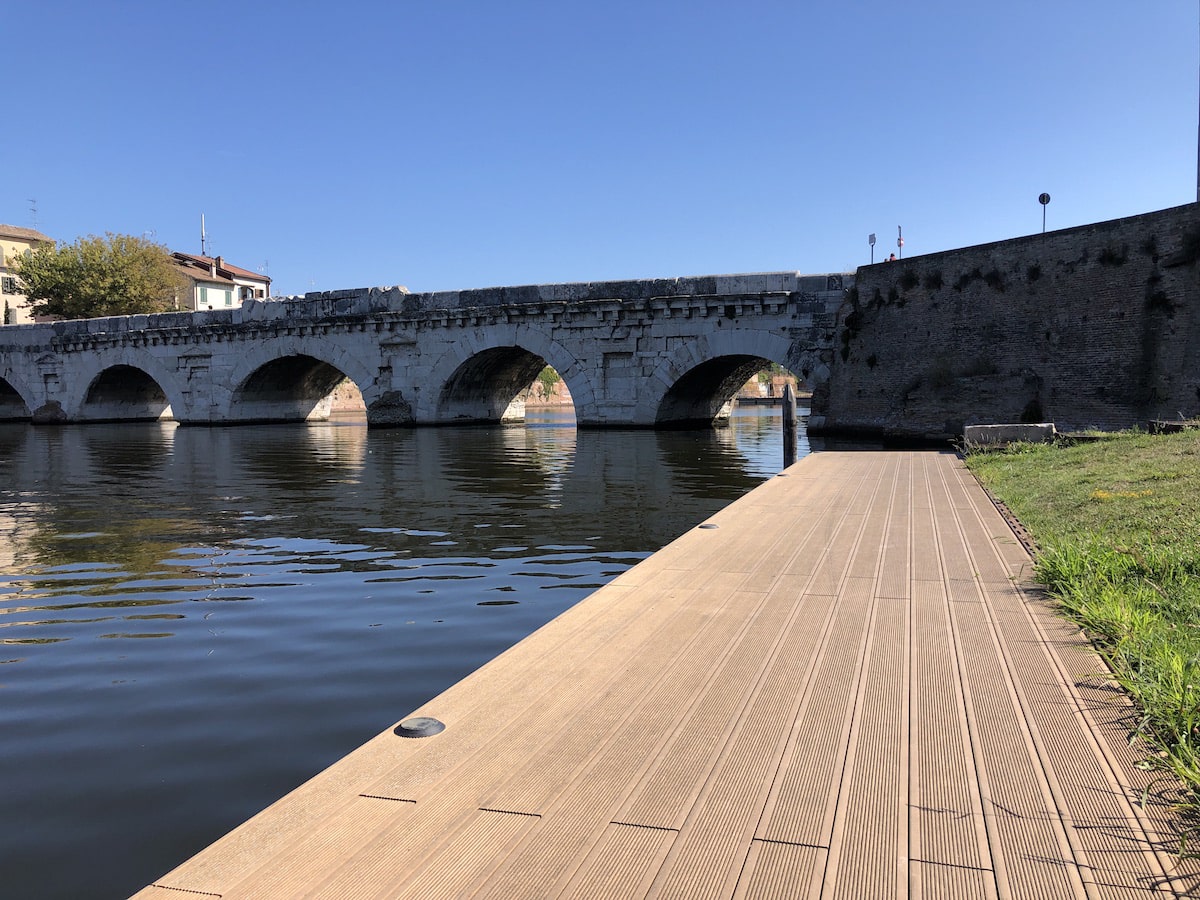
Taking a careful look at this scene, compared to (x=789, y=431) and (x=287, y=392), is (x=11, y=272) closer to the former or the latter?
(x=287, y=392)

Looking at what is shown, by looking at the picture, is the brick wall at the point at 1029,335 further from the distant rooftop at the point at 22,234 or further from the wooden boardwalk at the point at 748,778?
the distant rooftop at the point at 22,234

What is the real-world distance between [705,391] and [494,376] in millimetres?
7150

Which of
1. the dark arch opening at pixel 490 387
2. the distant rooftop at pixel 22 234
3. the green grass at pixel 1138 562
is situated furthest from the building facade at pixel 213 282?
the green grass at pixel 1138 562

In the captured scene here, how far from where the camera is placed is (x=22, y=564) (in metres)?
7.69

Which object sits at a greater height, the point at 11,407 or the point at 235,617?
the point at 11,407

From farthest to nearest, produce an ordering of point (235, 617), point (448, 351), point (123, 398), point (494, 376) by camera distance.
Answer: point (123, 398) → point (494, 376) → point (448, 351) → point (235, 617)

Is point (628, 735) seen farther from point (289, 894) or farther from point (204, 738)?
point (204, 738)

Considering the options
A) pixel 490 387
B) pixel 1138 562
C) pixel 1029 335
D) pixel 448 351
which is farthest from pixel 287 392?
pixel 1138 562

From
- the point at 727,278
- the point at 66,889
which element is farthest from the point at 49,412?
the point at 66,889

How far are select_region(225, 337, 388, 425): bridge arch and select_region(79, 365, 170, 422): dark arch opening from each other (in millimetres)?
4870

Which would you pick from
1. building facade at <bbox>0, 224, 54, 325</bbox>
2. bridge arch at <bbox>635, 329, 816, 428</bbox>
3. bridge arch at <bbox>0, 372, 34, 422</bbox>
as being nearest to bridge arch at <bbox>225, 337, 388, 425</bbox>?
bridge arch at <bbox>635, 329, 816, 428</bbox>

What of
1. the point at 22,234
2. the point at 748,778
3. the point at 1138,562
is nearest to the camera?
the point at 748,778

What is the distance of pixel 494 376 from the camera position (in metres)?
31.5

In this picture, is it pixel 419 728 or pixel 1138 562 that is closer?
pixel 419 728
